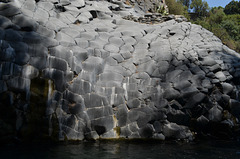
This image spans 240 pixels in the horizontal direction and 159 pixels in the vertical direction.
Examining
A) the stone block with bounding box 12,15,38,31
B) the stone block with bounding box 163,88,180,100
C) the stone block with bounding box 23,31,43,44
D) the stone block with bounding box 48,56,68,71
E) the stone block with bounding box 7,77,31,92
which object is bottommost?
the stone block with bounding box 163,88,180,100

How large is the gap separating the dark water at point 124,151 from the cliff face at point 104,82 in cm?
52

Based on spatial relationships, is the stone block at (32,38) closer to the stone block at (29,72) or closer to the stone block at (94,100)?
the stone block at (29,72)

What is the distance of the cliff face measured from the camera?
23.7ft

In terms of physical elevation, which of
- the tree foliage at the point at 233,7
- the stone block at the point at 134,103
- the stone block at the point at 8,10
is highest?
the tree foliage at the point at 233,7

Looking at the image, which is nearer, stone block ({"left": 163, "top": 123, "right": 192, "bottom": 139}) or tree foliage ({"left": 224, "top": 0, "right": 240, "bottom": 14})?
stone block ({"left": 163, "top": 123, "right": 192, "bottom": 139})

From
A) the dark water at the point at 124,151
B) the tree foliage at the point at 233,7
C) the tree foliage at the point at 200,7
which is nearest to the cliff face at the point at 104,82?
the dark water at the point at 124,151

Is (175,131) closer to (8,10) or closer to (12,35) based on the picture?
(12,35)

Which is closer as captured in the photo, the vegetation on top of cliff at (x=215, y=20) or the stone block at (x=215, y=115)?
the stone block at (x=215, y=115)

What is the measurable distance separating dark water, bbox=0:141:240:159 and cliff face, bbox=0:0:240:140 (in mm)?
523

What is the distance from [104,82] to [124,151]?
265 cm

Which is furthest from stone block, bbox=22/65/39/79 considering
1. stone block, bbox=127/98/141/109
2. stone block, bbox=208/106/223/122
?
stone block, bbox=208/106/223/122

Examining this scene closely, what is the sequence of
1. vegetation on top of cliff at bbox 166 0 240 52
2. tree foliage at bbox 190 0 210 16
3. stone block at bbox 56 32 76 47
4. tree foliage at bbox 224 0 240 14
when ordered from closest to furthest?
stone block at bbox 56 32 76 47, vegetation on top of cliff at bbox 166 0 240 52, tree foliage at bbox 190 0 210 16, tree foliage at bbox 224 0 240 14

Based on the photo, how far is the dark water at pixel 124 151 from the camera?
19.1ft

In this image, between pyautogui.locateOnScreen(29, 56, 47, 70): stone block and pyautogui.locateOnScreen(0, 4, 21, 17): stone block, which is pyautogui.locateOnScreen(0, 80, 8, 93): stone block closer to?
pyautogui.locateOnScreen(29, 56, 47, 70): stone block
